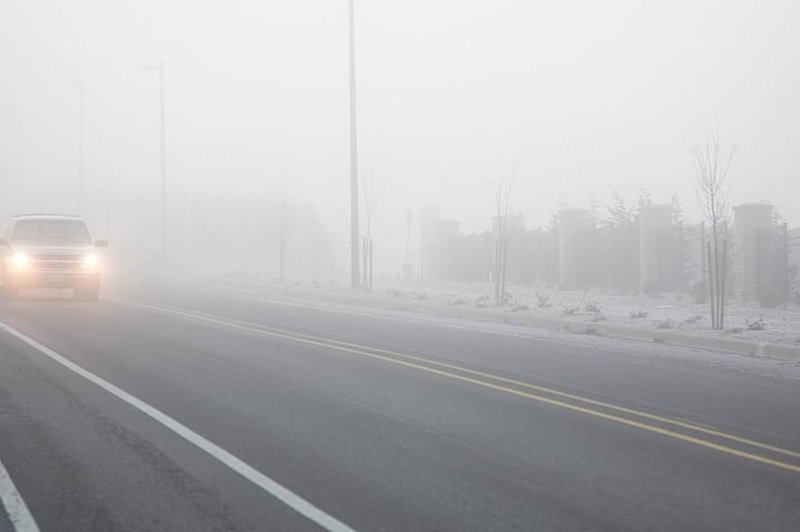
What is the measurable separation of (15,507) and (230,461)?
158 cm

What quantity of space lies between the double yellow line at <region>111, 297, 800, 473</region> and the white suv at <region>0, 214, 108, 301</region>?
27.5 ft

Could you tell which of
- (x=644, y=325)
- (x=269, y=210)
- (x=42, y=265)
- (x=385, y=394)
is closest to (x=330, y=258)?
(x=269, y=210)

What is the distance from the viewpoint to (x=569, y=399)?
32.7 ft

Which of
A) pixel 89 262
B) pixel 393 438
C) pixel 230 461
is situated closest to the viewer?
pixel 230 461

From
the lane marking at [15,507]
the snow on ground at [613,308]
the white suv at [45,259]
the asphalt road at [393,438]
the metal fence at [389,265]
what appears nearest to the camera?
the lane marking at [15,507]

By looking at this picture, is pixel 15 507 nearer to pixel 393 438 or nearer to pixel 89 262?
pixel 393 438

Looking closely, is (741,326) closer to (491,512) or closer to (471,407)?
(471,407)

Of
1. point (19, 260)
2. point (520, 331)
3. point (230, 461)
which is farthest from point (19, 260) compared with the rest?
point (230, 461)

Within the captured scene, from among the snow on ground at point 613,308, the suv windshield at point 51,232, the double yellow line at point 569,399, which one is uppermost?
the suv windshield at point 51,232

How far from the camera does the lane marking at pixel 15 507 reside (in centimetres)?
565

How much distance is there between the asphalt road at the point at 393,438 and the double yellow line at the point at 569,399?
35mm

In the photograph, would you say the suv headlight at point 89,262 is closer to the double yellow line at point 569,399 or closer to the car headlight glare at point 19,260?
the car headlight glare at point 19,260

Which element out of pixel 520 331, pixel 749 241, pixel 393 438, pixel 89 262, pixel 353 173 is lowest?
pixel 393 438

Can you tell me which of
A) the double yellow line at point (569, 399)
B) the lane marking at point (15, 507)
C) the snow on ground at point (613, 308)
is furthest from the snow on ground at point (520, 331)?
the lane marking at point (15, 507)
